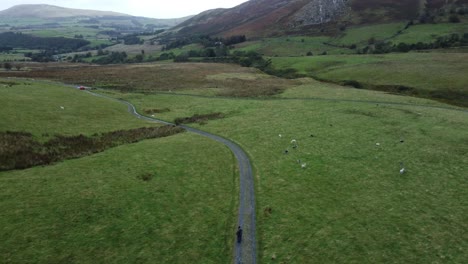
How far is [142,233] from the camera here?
3055 cm

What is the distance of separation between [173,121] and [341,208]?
158 ft

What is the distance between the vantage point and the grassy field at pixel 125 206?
2792cm

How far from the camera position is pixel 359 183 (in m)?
39.0

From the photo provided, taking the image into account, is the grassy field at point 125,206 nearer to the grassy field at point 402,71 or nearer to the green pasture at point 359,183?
the green pasture at point 359,183

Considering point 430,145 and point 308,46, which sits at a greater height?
point 308,46

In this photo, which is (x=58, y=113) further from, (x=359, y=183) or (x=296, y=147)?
(x=359, y=183)

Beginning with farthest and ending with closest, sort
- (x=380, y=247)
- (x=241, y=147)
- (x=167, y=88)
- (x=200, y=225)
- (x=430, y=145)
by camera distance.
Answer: (x=167, y=88), (x=241, y=147), (x=430, y=145), (x=200, y=225), (x=380, y=247)

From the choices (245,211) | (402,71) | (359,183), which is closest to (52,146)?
(245,211)

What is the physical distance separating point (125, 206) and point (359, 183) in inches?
1069

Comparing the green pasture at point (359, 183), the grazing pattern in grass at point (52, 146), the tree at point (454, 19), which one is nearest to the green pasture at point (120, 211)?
the grazing pattern in grass at point (52, 146)

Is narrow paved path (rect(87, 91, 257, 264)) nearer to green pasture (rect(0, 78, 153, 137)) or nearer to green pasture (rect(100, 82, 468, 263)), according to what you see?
green pasture (rect(100, 82, 468, 263))

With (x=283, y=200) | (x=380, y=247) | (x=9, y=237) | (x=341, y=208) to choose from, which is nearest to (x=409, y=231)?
(x=380, y=247)

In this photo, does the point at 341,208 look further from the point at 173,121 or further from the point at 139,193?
the point at 173,121

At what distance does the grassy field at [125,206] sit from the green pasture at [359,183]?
536cm
